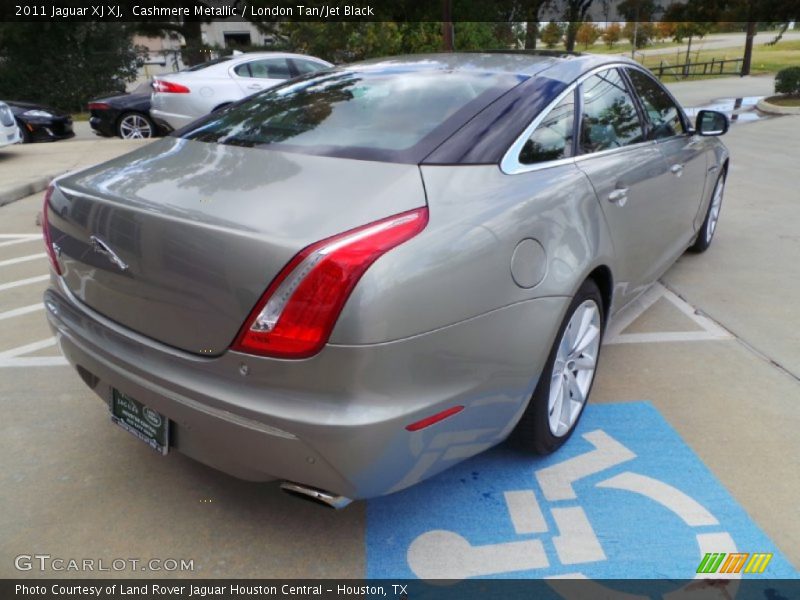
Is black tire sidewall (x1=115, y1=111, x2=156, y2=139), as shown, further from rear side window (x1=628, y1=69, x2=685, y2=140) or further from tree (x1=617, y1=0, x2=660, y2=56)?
tree (x1=617, y1=0, x2=660, y2=56)

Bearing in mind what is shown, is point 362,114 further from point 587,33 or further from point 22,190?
point 587,33

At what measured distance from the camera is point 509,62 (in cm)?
291

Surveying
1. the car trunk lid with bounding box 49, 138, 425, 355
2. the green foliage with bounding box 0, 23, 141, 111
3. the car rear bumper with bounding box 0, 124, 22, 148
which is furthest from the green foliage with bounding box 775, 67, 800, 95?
the green foliage with bounding box 0, 23, 141, 111

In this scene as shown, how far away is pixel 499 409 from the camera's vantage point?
83.7 inches

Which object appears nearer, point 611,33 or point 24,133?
point 24,133

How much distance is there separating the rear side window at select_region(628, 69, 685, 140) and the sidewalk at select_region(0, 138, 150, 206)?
23.2ft

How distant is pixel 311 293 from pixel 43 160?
32.9ft

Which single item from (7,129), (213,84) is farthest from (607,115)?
(7,129)

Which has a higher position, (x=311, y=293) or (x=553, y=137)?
(x=553, y=137)

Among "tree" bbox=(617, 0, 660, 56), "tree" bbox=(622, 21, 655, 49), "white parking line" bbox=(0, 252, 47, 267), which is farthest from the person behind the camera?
"tree" bbox=(622, 21, 655, 49)

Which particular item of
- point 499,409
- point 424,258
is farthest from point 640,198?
point 424,258

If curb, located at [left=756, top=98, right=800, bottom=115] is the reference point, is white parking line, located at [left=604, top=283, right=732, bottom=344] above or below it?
below

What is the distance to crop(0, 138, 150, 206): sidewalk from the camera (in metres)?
8.07

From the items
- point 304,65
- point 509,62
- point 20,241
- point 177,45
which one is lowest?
point 20,241
